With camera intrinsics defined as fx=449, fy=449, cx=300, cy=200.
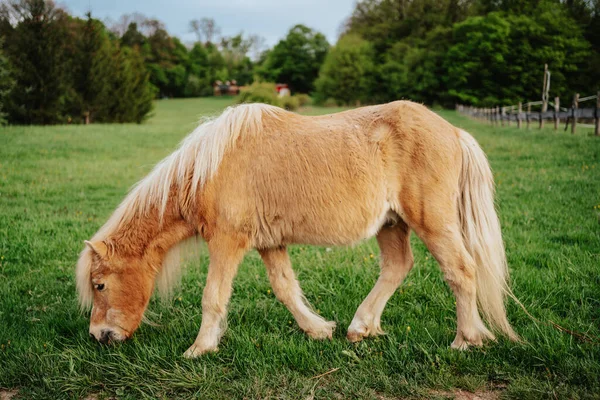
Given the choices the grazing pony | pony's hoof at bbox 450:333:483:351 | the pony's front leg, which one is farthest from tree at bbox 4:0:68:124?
pony's hoof at bbox 450:333:483:351

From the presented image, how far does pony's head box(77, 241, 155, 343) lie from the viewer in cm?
382

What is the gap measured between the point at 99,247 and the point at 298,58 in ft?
296

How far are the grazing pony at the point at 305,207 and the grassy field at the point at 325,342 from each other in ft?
0.86

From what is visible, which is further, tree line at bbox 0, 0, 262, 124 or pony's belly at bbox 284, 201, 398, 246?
tree line at bbox 0, 0, 262, 124

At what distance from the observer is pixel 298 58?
8925cm

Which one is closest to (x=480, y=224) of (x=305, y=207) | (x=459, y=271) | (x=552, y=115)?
(x=459, y=271)

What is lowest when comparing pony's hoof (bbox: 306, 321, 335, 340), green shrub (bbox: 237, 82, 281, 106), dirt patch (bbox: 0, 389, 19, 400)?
dirt patch (bbox: 0, 389, 19, 400)

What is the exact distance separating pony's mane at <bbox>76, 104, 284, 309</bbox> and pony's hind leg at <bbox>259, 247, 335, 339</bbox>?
89 cm

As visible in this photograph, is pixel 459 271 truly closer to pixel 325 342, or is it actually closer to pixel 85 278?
pixel 325 342

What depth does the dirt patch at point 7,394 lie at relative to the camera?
331 cm

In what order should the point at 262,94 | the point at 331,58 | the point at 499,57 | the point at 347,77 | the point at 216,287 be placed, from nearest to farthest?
1. the point at 216,287
2. the point at 262,94
3. the point at 499,57
4. the point at 347,77
5. the point at 331,58

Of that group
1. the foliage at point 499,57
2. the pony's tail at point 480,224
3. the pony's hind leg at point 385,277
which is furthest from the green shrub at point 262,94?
the pony's tail at point 480,224

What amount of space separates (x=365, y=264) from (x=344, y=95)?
66.1 metres

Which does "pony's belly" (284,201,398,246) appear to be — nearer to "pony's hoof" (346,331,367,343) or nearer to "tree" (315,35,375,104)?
"pony's hoof" (346,331,367,343)
